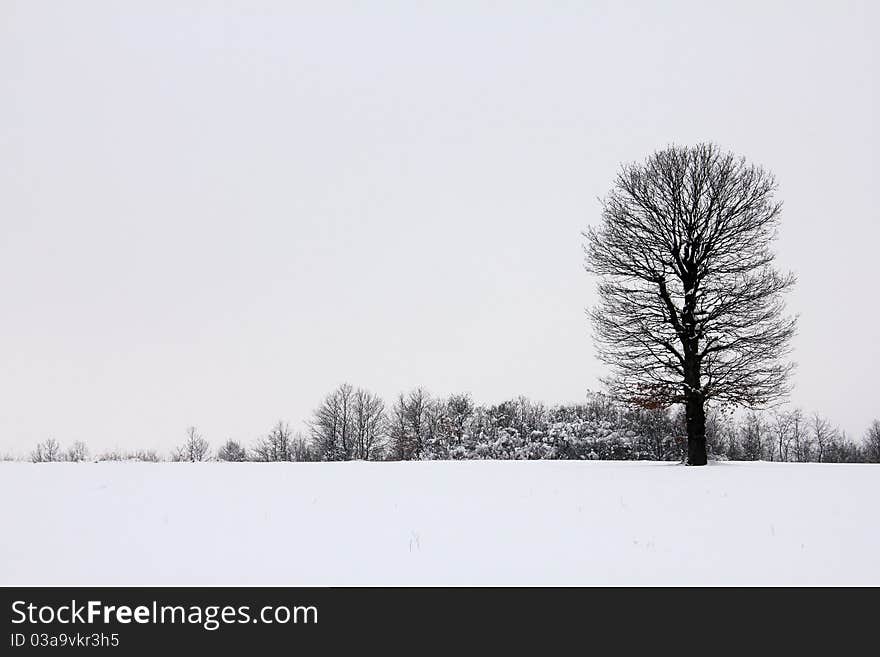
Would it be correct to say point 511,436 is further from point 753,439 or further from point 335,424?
point 753,439

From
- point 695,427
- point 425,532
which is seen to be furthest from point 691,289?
point 425,532

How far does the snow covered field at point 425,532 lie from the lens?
6344 millimetres

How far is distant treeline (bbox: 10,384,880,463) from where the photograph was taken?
57250 millimetres

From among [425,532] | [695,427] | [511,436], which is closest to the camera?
[425,532]

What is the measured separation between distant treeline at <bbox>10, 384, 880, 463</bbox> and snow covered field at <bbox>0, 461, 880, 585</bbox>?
32.0 m

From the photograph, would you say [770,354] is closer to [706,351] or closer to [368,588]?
[706,351]

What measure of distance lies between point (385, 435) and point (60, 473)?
7507 cm

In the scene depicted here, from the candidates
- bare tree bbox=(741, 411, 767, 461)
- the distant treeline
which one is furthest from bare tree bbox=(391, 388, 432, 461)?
bare tree bbox=(741, 411, 767, 461)

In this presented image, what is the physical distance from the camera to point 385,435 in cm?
8719

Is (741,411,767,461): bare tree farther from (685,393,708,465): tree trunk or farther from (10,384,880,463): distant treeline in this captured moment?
(685,393,708,465): tree trunk

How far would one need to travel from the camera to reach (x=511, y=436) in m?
56.1

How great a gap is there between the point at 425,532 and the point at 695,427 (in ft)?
51.9

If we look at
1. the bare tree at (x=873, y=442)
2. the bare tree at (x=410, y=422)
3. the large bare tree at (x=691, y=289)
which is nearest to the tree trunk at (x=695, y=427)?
the large bare tree at (x=691, y=289)
